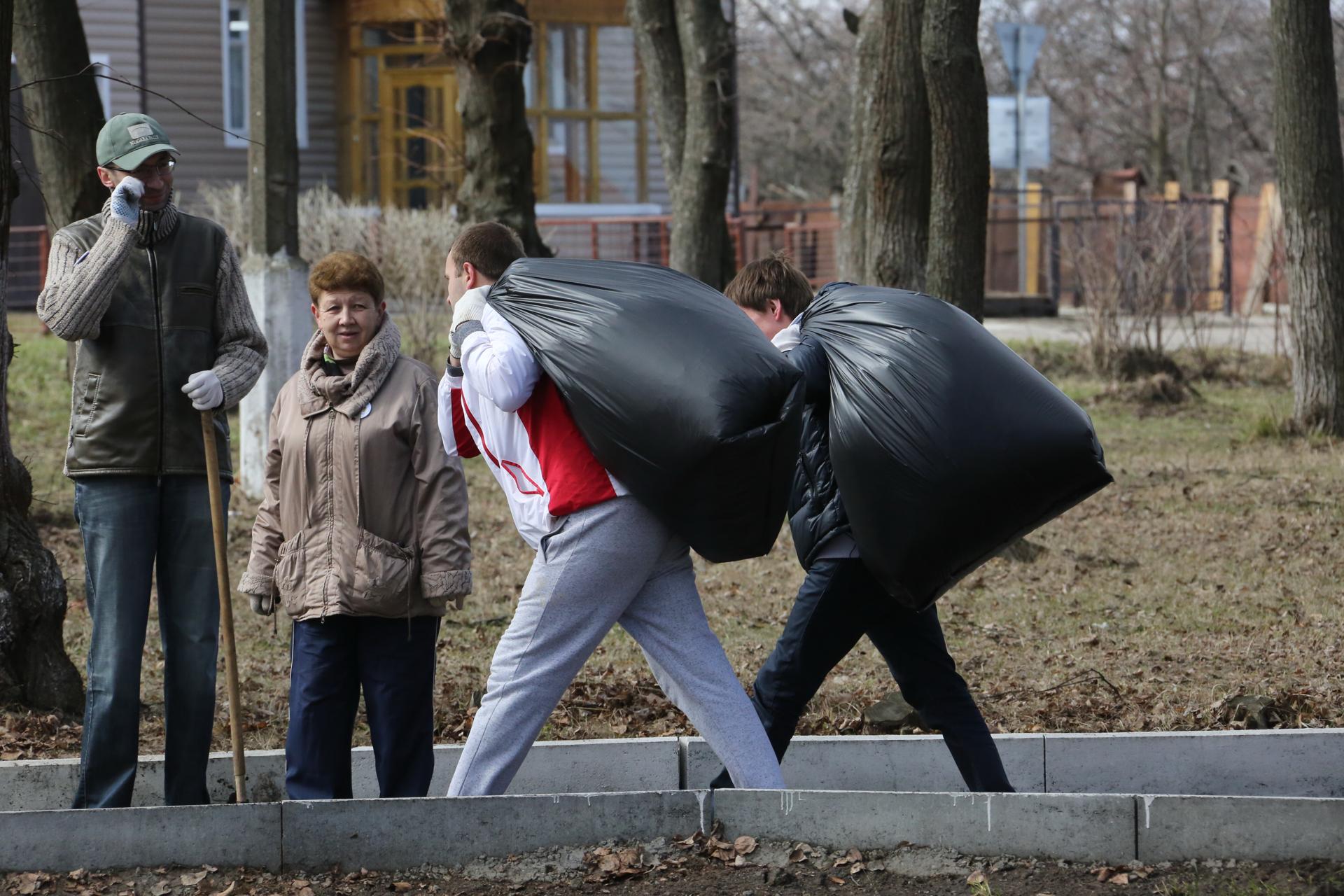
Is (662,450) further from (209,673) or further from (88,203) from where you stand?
(88,203)

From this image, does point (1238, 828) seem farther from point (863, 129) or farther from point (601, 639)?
point (863, 129)

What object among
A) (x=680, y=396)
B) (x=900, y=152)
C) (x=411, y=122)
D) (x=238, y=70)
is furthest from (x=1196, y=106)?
(x=680, y=396)

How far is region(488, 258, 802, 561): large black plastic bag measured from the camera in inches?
140

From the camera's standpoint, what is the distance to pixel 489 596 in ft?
25.8

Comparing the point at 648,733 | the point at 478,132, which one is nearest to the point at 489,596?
the point at 648,733

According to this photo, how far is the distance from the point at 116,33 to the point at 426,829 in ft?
71.9

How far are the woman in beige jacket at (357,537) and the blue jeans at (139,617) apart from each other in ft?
0.59

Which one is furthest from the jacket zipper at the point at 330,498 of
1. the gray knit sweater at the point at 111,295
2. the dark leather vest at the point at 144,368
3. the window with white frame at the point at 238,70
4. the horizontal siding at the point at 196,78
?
the window with white frame at the point at 238,70

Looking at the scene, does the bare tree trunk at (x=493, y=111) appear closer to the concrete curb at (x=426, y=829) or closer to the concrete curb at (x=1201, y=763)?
the concrete curb at (x=1201, y=763)

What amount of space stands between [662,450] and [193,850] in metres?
1.45

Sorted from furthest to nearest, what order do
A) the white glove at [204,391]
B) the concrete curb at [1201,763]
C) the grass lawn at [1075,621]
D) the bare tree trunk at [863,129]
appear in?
1. the bare tree trunk at [863,129]
2. the grass lawn at [1075,621]
3. the concrete curb at [1201,763]
4. the white glove at [204,391]

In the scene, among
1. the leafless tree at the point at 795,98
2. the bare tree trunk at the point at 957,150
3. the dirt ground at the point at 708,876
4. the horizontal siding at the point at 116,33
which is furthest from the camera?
the leafless tree at the point at 795,98

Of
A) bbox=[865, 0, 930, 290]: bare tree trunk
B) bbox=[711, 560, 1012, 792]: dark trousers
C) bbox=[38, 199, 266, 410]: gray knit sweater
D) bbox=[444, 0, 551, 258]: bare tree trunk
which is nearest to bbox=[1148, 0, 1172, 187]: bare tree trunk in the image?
bbox=[444, 0, 551, 258]: bare tree trunk

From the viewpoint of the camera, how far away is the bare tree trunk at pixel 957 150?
7.79 metres
